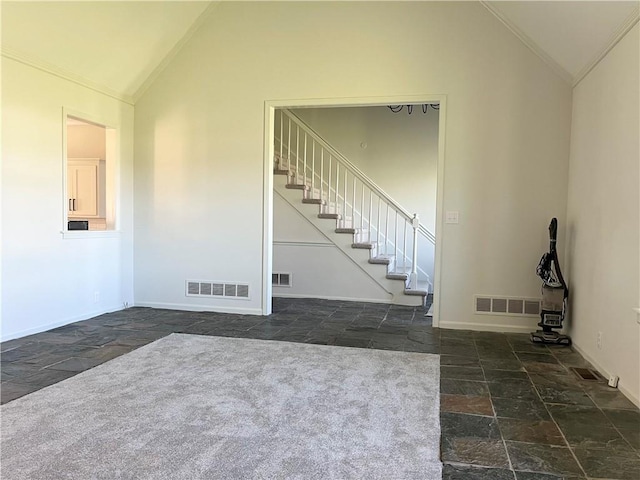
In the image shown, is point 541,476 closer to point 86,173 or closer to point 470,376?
point 470,376

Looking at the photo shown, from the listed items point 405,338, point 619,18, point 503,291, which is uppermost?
point 619,18

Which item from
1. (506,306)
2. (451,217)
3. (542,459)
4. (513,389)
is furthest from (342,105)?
(542,459)

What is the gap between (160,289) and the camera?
5.47 metres

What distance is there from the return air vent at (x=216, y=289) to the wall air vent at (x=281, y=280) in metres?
1.31

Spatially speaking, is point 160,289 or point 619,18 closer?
point 619,18

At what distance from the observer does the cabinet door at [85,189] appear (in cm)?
761

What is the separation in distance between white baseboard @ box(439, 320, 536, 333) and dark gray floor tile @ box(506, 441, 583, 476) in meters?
2.48

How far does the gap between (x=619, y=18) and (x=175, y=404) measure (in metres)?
3.84

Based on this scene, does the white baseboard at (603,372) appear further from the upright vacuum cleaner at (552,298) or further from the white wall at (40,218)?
Result: the white wall at (40,218)

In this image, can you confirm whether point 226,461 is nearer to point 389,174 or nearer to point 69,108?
point 69,108

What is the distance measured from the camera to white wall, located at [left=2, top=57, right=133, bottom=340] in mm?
3873

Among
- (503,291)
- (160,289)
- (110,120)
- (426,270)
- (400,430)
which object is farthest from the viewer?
(426,270)

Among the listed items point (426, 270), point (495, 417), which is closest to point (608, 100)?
point (495, 417)

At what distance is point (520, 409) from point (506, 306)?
209cm
